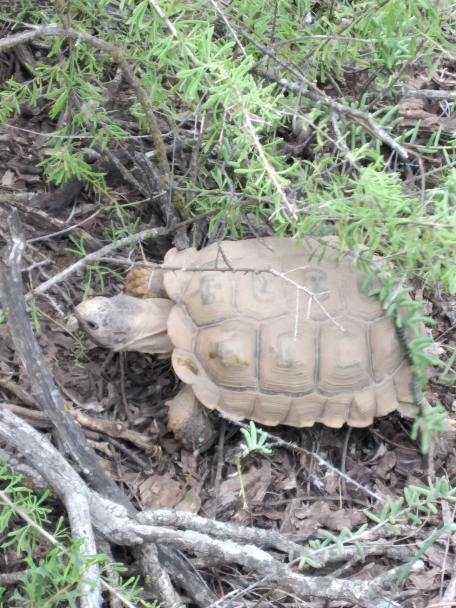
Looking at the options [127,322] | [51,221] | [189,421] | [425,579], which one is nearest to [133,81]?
[51,221]

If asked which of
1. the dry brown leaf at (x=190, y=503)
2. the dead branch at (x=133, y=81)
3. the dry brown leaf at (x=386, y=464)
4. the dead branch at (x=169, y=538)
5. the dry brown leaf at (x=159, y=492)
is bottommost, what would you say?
the dry brown leaf at (x=386, y=464)

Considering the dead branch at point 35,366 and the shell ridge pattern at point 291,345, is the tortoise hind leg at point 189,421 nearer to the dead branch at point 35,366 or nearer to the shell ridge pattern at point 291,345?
the shell ridge pattern at point 291,345

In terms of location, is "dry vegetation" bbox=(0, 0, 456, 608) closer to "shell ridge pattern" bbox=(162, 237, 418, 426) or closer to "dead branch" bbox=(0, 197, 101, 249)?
"dead branch" bbox=(0, 197, 101, 249)

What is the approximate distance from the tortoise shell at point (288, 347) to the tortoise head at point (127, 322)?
147mm

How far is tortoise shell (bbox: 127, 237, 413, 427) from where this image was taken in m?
2.68

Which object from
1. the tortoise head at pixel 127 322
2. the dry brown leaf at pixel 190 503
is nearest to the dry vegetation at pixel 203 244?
the dry brown leaf at pixel 190 503

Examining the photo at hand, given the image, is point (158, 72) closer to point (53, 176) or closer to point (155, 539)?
point (53, 176)

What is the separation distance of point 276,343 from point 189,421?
583 millimetres

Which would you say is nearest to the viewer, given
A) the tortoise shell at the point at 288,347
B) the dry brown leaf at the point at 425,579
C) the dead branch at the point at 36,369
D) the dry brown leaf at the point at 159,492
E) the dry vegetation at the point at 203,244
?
the dry vegetation at the point at 203,244

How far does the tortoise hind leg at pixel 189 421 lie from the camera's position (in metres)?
2.73

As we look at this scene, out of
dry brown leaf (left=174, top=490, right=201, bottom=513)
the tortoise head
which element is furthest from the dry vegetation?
the tortoise head

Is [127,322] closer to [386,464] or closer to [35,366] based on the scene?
[35,366]

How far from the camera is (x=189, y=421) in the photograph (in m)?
2.72

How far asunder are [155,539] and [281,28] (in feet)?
7.40
